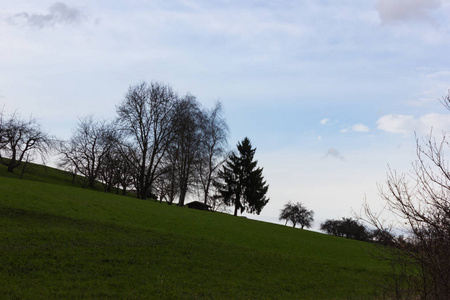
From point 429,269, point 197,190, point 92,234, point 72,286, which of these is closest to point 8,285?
point 72,286

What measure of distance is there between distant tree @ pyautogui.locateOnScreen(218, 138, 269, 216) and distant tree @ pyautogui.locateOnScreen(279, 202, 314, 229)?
21.9 meters

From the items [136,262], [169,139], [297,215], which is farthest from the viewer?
[297,215]

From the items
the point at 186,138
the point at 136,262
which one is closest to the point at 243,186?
the point at 186,138

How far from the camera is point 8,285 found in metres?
9.18

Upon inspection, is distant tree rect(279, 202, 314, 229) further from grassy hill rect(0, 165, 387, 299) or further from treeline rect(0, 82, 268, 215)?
grassy hill rect(0, 165, 387, 299)

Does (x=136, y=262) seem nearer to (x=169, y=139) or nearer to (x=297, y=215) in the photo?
(x=169, y=139)

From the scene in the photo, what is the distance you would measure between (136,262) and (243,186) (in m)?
47.1

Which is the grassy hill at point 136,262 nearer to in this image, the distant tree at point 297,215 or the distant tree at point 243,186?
the distant tree at point 243,186

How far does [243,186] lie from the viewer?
59781 mm

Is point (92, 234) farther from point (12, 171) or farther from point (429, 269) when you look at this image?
point (12, 171)

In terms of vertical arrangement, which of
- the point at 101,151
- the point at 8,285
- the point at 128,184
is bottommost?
the point at 8,285

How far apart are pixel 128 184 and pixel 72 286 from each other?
49901mm

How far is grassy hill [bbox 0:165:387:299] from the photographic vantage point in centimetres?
1030

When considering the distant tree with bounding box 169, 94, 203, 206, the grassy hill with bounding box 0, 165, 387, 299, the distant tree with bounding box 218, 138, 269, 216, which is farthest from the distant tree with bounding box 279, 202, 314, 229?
the grassy hill with bounding box 0, 165, 387, 299
